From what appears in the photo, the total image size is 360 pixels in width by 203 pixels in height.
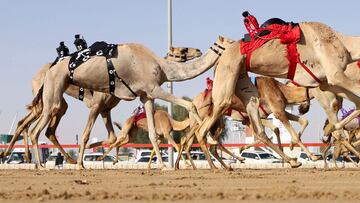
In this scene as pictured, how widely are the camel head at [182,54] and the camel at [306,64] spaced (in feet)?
6.79

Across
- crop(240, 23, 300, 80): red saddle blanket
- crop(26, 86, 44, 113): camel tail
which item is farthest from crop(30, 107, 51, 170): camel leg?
crop(240, 23, 300, 80): red saddle blanket

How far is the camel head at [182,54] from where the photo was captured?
1753cm

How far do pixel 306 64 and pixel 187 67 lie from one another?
120 inches

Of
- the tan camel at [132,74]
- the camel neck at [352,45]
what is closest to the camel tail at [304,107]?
the tan camel at [132,74]

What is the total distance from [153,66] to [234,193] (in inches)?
334

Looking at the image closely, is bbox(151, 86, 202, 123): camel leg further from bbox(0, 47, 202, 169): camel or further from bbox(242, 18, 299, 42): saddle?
bbox(242, 18, 299, 42): saddle

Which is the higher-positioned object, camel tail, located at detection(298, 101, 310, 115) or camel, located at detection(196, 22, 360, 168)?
camel, located at detection(196, 22, 360, 168)

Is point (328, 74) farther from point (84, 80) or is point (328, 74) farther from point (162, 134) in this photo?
point (162, 134)

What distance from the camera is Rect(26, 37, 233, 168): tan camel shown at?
1681 centimetres

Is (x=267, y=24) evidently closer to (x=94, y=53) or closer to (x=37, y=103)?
(x=94, y=53)

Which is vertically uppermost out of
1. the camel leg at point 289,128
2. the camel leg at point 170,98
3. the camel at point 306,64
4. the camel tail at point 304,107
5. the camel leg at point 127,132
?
the camel at point 306,64

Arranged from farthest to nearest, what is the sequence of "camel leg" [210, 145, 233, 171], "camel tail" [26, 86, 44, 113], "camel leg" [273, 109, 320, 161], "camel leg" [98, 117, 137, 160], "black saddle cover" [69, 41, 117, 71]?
"camel leg" [98, 117, 137, 160]
"camel tail" [26, 86, 44, 113]
"camel leg" [273, 109, 320, 161]
"black saddle cover" [69, 41, 117, 71]
"camel leg" [210, 145, 233, 171]

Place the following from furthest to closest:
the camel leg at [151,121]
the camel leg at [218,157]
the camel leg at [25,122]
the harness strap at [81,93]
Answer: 1. the harness strap at [81,93]
2. the camel leg at [25,122]
3. the camel leg at [218,157]
4. the camel leg at [151,121]

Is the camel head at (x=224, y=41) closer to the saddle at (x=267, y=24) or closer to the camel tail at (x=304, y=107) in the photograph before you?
the saddle at (x=267, y=24)
